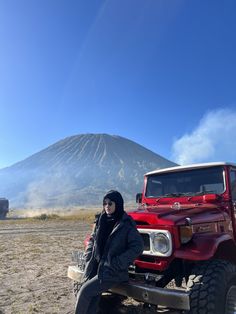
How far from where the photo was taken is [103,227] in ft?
16.8

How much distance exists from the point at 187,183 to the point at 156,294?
9.27ft

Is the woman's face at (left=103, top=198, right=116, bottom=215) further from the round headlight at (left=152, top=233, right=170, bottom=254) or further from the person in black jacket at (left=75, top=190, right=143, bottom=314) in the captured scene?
the round headlight at (left=152, top=233, right=170, bottom=254)

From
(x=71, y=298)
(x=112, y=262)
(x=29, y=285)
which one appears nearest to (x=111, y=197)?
(x=112, y=262)

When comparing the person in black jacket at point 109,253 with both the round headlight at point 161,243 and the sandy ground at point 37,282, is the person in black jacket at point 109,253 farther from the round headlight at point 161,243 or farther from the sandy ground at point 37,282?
the sandy ground at point 37,282

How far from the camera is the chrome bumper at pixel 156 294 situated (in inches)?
182

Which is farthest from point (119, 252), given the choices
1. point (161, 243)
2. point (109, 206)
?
point (161, 243)

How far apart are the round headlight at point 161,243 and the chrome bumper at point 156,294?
56 centimetres

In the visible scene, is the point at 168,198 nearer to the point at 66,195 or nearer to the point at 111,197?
the point at 111,197

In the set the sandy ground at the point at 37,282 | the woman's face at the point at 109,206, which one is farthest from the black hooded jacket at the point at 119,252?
the sandy ground at the point at 37,282

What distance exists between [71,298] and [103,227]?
112 inches

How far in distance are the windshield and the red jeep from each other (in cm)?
2

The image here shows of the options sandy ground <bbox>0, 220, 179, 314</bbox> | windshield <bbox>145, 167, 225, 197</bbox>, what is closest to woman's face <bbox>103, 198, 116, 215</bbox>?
sandy ground <bbox>0, 220, 179, 314</bbox>

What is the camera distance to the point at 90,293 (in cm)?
479

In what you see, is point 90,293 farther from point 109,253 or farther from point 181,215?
point 181,215
